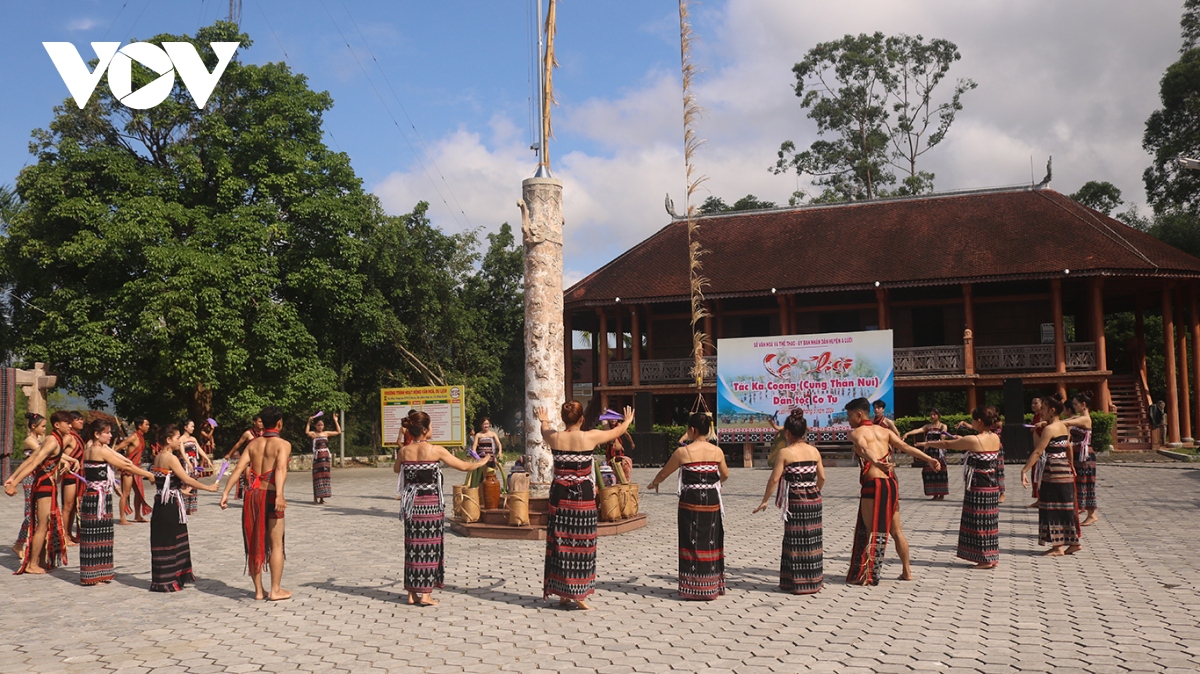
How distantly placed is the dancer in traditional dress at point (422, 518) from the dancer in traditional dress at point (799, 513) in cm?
257

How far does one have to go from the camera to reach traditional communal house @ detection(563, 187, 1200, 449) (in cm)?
2467

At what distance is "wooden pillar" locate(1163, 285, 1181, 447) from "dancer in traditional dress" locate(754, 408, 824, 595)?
21.1 m

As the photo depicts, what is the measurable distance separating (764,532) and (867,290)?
1620cm

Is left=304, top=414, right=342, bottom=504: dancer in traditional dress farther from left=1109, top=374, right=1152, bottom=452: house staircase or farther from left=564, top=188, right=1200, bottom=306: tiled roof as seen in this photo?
A: left=1109, top=374, right=1152, bottom=452: house staircase

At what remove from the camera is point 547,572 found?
742 centimetres

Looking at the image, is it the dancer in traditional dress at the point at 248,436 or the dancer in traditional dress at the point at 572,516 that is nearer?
the dancer in traditional dress at the point at 572,516

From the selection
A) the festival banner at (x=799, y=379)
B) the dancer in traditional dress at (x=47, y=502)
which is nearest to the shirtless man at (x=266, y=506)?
the dancer in traditional dress at (x=47, y=502)

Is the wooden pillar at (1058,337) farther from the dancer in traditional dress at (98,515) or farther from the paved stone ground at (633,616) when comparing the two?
the dancer in traditional dress at (98,515)

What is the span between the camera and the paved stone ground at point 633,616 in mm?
5730

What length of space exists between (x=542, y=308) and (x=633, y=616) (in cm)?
656

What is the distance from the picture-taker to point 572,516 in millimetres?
7371

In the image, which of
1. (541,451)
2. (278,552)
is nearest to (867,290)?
(541,451)

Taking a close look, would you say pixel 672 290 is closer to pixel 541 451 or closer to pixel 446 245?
pixel 446 245

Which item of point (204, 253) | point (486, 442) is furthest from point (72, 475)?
point (204, 253)
